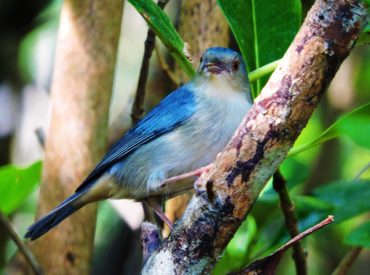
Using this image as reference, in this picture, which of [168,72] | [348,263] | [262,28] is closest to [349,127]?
[262,28]

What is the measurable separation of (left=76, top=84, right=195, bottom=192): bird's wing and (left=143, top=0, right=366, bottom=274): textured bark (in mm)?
1207

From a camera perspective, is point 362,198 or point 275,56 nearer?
point 275,56

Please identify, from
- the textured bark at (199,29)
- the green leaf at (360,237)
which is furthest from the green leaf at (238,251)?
the green leaf at (360,237)

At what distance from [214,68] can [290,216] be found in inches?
31.3

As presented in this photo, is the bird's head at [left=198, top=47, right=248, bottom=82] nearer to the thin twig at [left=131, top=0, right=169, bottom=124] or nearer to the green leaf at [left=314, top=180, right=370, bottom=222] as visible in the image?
the thin twig at [left=131, top=0, right=169, bottom=124]

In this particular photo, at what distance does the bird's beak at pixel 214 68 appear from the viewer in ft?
11.9

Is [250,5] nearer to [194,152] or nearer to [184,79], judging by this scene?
[194,152]

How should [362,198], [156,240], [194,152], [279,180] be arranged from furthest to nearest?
[362,198], [194,152], [279,180], [156,240]

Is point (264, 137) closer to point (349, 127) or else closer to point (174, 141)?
point (349, 127)

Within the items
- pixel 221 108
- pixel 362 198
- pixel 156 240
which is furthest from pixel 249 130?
pixel 362 198

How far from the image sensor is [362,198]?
157 inches

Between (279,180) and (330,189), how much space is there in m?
1.04

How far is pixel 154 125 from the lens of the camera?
147 inches

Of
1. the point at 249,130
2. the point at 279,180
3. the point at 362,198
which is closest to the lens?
the point at 249,130
